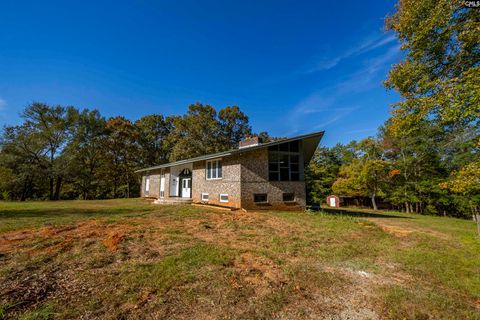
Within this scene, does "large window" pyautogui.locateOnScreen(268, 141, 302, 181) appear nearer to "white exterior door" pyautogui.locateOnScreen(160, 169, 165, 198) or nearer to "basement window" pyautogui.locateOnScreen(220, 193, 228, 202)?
"basement window" pyautogui.locateOnScreen(220, 193, 228, 202)

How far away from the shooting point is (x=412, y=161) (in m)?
21.0

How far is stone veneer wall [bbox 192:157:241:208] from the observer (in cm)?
1271

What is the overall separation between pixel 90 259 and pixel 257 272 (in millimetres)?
3544

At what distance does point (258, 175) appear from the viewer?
42.5ft

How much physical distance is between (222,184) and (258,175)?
2.56 m

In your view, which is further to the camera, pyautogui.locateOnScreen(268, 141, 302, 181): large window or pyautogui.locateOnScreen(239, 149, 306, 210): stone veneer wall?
pyautogui.locateOnScreen(268, 141, 302, 181): large window

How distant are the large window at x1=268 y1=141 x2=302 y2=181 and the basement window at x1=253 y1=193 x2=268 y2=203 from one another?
3.84 feet

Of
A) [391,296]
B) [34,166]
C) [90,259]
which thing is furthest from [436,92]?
[34,166]

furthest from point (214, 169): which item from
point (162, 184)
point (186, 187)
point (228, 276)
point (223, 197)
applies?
point (228, 276)

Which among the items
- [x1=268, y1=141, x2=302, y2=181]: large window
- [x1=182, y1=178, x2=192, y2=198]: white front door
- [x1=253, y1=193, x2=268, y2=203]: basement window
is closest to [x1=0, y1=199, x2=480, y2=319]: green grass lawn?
[x1=253, y1=193, x2=268, y2=203]: basement window

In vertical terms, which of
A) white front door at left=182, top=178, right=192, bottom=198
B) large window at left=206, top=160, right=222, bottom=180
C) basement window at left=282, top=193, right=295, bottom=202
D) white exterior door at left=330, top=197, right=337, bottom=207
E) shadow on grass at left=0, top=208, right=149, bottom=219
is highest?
large window at left=206, top=160, right=222, bottom=180

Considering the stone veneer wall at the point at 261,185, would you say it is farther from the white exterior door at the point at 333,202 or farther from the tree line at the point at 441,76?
the white exterior door at the point at 333,202

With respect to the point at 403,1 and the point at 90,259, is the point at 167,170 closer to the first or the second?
the point at 90,259

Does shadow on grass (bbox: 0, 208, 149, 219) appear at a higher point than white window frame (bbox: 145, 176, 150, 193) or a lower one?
lower
